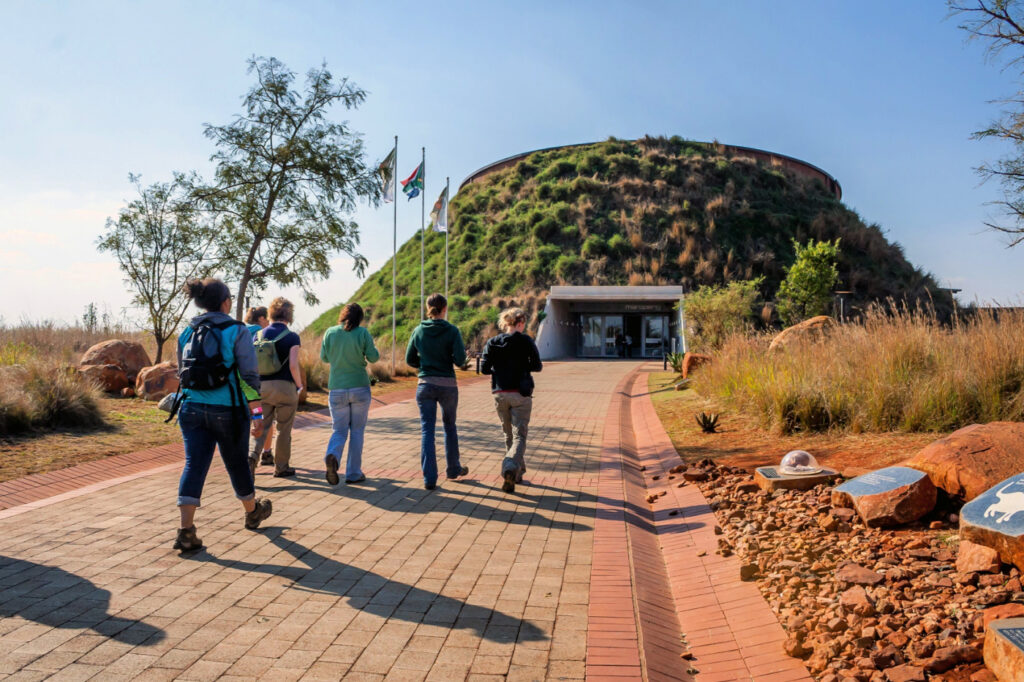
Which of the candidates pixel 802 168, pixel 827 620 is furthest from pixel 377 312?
pixel 827 620

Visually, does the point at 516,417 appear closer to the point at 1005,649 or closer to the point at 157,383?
the point at 1005,649

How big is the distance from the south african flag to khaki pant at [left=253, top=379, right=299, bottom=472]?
712 inches

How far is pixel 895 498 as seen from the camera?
4785 millimetres

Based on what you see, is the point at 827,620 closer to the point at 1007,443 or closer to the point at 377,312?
the point at 1007,443

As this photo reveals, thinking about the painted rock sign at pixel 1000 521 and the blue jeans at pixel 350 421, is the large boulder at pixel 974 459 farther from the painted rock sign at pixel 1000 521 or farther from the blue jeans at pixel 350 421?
the blue jeans at pixel 350 421

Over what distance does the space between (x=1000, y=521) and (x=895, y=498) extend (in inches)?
39.1

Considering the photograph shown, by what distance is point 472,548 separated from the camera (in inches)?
206

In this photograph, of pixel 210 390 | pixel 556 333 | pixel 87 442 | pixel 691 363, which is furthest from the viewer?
pixel 556 333

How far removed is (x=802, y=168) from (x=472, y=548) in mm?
69053

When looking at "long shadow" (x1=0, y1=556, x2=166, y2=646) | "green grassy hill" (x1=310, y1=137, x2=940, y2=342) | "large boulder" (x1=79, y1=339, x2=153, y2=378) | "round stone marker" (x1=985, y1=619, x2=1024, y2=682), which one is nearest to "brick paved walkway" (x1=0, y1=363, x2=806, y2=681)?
"long shadow" (x1=0, y1=556, x2=166, y2=646)

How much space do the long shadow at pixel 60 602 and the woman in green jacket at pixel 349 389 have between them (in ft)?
9.55

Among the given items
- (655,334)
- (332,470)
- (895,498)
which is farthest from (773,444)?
(655,334)

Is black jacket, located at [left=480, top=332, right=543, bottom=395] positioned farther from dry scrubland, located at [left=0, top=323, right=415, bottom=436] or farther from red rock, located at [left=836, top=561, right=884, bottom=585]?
dry scrubland, located at [left=0, top=323, right=415, bottom=436]

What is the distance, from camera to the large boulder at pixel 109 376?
44.4 feet
